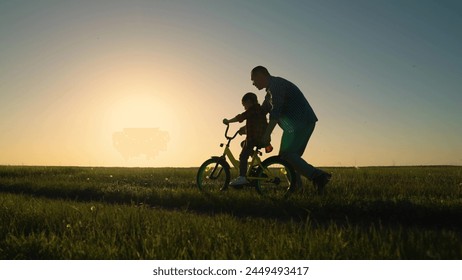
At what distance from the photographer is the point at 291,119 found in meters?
9.57

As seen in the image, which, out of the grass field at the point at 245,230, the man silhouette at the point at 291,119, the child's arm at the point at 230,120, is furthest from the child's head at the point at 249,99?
the grass field at the point at 245,230

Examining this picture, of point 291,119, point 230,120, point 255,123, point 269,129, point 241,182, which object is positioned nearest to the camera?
point 269,129

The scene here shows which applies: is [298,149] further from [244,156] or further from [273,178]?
[244,156]

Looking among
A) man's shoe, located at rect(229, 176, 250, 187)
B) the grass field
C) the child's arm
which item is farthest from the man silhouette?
the child's arm

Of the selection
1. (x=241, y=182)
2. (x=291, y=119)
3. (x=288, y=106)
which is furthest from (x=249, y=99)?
(x=241, y=182)

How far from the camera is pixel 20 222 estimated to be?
A: 650 centimetres

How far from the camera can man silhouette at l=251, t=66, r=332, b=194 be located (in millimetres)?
9336

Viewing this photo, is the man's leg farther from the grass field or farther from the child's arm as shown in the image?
the child's arm

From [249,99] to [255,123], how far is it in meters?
0.62

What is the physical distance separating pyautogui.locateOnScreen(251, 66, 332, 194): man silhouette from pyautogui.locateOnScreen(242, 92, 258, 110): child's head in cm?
77

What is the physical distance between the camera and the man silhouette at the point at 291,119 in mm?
9336

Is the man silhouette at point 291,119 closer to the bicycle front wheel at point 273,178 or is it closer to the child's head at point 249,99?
the bicycle front wheel at point 273,178
